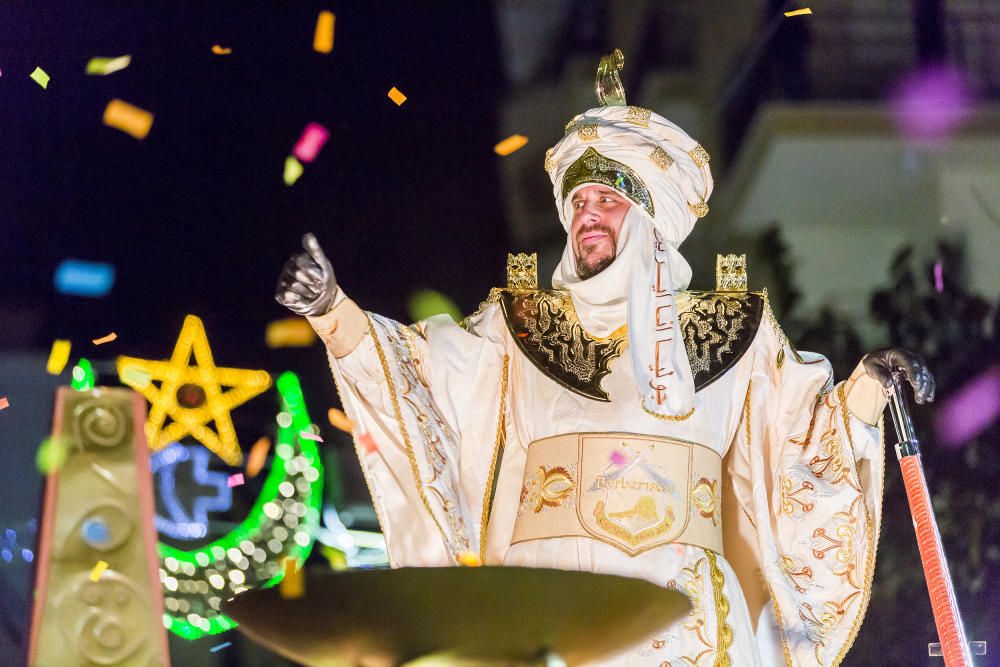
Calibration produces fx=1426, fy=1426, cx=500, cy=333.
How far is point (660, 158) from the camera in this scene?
112 inches

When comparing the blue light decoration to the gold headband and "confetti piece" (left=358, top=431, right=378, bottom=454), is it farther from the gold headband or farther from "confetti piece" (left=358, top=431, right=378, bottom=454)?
the gold headband

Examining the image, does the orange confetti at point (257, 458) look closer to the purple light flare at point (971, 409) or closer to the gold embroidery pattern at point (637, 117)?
the gold embroidery pattern at point (637, 117)

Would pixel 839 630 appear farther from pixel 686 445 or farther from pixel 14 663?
pixel 14 663

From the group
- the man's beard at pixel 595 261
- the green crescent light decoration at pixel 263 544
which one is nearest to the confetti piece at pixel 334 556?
the green crescent light decoration at pixel 263 544

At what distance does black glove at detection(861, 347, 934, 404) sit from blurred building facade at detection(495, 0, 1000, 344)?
135 centimetres

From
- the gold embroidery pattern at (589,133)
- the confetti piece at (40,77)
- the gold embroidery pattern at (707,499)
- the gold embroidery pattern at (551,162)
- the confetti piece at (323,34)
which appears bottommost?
the gold embroidery pattern at (707,499)

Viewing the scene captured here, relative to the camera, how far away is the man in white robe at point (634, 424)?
2.55m

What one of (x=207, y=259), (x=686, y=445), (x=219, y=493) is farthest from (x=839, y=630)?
(x=207, y=259)

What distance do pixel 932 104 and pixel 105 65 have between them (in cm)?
225

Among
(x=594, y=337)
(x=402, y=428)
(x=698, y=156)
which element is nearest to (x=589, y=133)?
(x=698, y=156)

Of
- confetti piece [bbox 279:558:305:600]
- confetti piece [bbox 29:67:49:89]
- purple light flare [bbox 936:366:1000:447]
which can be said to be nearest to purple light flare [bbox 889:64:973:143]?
purple light flare [bbox 936:366:1000:447]

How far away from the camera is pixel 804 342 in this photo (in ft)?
12.9

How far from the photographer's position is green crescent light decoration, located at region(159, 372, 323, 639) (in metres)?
3.48

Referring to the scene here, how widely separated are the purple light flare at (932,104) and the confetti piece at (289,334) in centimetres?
176
